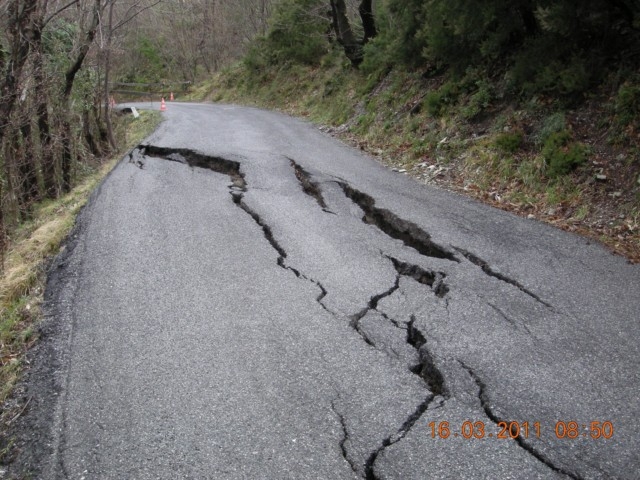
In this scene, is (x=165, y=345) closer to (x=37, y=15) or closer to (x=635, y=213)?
(x=635, y=213)

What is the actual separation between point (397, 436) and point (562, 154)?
17.5ft

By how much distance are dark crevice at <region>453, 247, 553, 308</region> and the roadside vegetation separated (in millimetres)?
1420

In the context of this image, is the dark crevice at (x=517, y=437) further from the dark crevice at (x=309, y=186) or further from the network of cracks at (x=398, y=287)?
the dark crevice at (x=309, y=186)

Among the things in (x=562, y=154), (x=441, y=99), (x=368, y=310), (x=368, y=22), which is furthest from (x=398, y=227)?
(x=368, y=22)

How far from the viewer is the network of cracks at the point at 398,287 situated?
8.86 ft

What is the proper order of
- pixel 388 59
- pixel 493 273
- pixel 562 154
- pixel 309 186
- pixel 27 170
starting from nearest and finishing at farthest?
pixel 493 273 → pixel 562 154 → pixel 309 186 → pixel 27 170 → pixel 388 59

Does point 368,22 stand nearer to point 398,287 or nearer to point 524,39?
point 524,39

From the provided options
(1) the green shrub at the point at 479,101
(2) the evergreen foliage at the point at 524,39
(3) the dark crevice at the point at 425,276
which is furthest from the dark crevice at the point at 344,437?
(1) the green shrub at the point at 479,101

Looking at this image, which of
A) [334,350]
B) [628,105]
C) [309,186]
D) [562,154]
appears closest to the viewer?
[334,350]

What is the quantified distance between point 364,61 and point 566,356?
13295 millimetres

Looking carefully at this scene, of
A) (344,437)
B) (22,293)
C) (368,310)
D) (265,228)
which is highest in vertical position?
(265,228)

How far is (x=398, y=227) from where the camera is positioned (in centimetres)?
596

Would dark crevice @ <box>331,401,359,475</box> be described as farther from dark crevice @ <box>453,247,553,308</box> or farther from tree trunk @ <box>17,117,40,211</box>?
tree trunk @ <box>17,117,40,211</box>

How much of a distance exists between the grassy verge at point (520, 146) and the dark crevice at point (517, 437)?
2.76 m
